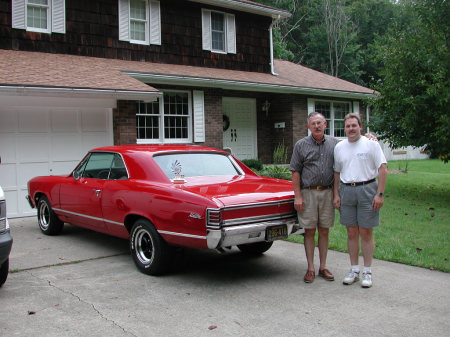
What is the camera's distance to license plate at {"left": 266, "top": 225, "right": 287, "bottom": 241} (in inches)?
196

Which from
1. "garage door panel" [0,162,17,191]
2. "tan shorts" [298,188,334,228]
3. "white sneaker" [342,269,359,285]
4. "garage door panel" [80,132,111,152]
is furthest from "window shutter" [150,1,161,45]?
"white sneaker" [342,269,359,285]

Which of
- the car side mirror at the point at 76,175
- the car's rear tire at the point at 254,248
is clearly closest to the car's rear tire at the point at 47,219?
the car side mirror at the point at 76,175

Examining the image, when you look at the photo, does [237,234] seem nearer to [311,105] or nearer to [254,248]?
[254,248]

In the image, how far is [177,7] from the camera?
49.5ft

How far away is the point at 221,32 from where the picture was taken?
16.5 m

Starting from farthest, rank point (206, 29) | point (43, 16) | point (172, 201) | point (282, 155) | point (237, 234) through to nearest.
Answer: point (282, 155)
point (206, 29)
point (43, 16)
point (172, 201)
point (237, 234)

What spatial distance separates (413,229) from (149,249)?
15.6 feet

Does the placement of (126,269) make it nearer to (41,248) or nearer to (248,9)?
(41,248)

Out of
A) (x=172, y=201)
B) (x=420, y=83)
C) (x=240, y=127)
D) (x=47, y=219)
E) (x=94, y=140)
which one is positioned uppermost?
(x=420, y=83)

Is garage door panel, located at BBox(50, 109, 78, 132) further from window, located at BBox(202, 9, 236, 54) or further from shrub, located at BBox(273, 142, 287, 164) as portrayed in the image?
shrub, located at BBox(273, 142, 287, 164)

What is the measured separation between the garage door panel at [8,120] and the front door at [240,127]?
841cm

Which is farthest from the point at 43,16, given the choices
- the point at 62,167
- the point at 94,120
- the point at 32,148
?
the point at 62,167

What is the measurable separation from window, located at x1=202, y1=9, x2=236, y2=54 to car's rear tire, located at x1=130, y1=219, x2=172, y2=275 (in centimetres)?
1160

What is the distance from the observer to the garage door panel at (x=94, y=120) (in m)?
10.7
